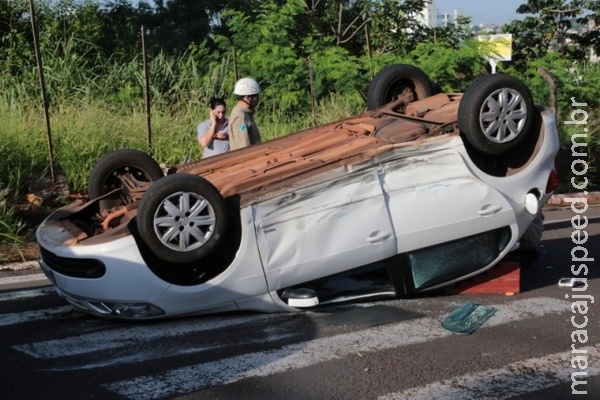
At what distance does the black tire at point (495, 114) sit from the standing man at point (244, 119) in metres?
2.66

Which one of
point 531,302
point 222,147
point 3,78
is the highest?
point 3,78

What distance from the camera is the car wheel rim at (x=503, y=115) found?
6926 mm

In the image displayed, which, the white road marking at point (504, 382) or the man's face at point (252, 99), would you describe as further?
the man's face at point (252, 99)

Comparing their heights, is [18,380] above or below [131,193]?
below

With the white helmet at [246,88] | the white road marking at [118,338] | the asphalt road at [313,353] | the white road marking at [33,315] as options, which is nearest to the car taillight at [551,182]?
the asphalt road at [313,353]

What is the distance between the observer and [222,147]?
378 inches

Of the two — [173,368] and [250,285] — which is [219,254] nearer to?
[250,285]

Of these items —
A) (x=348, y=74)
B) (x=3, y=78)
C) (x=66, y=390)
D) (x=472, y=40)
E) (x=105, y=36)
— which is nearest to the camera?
(x=66, y=390)

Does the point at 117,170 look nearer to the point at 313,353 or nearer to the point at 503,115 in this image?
the point at 313,353

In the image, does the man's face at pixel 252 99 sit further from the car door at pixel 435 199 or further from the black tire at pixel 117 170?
the car door at pixel 435 199

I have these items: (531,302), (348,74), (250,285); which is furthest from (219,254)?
(348,74)

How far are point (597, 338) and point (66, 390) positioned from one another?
345 cm

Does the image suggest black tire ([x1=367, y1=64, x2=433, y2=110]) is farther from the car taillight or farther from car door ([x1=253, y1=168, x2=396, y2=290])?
car door ([x1=253, y1=168, x2=396, y2=290])

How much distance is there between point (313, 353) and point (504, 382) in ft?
4.03
